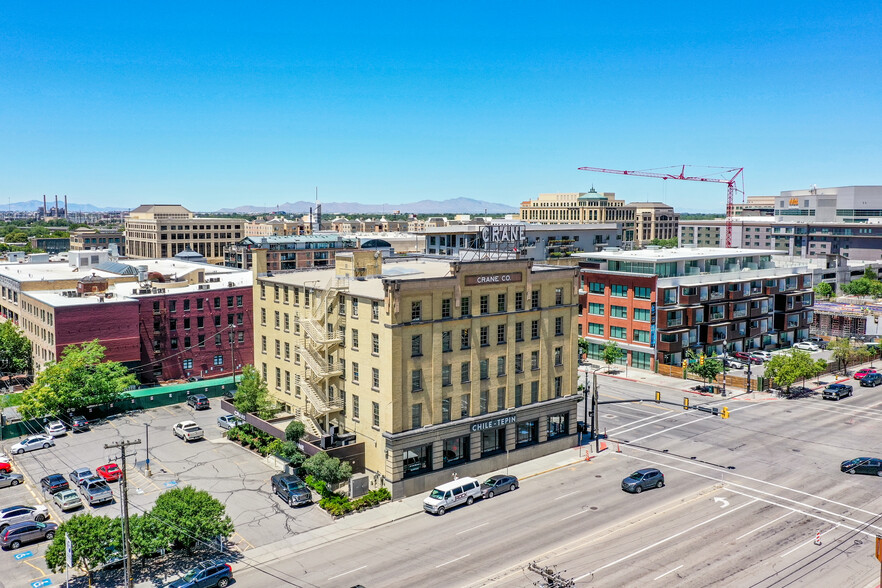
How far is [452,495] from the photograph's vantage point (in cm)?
5497

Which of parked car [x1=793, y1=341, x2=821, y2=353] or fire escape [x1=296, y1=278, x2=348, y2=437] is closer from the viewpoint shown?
fire escape [x1=296, y1=278, x2=348, y2=437]

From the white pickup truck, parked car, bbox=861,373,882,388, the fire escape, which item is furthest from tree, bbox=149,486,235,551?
parked car, bbox=861,373,882,388

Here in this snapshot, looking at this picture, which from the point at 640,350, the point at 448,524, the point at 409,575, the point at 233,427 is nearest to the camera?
the point at 409,575

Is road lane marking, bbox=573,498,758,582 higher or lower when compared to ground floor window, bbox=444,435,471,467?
Answer: lower

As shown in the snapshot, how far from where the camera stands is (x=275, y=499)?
57.5m

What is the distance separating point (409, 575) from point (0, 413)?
2257 inches

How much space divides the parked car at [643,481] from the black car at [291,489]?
84.5 ft

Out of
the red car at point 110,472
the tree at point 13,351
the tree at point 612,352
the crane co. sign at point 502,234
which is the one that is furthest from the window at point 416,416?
the tree at point 13,351

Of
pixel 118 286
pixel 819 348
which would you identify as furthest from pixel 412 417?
pixel 819 348

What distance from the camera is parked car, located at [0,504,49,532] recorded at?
51.8m

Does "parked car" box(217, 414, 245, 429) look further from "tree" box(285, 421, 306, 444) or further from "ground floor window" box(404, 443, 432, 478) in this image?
"ground floor window" box(404, 443, 432, 478)

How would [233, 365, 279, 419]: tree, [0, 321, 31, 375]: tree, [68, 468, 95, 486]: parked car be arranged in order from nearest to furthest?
[68, 468, 95, 486]: parked car
[233, 365, 279, 419]: tree
[0, 321, 31, 375]: tree

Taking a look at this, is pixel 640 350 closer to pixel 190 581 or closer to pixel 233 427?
pixel 233 427

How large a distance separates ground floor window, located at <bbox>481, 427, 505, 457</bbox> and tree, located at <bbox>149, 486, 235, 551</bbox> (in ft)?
79.0
